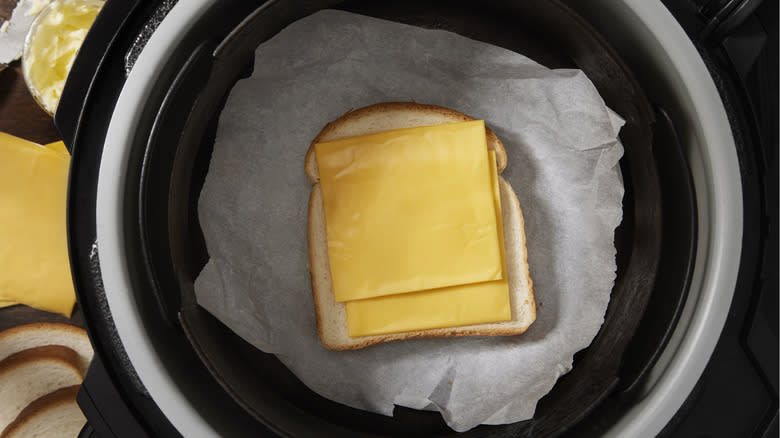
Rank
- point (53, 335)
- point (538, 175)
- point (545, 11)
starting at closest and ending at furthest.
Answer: point (545, 11) → point (538, 175) → point (53, 335)

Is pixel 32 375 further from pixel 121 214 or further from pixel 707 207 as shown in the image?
pixel 707 207

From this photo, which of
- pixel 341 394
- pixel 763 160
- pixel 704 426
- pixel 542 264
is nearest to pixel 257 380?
pixel 341 394

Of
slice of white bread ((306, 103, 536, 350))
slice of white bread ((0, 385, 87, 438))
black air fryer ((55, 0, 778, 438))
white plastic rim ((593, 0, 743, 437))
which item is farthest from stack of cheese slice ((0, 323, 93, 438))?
white plastic rim ((593, 0, 743, 437))

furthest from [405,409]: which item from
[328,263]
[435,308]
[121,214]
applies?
[121,214]

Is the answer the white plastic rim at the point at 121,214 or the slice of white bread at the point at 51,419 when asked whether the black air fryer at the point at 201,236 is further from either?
the slice of white bread at the point at 51,419

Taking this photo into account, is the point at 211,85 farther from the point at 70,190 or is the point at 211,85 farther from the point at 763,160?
the point at 763,160

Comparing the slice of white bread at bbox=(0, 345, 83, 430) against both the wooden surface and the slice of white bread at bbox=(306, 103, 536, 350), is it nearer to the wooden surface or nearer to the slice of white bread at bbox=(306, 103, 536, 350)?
the wooden surface

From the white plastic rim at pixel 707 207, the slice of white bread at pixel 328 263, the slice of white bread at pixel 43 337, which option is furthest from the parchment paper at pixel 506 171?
the slice of white bread at pixel 43 337
